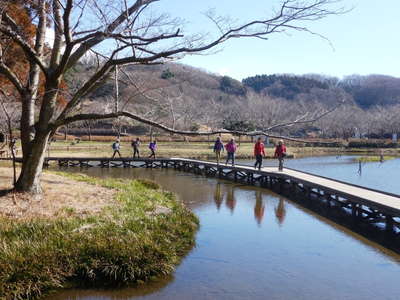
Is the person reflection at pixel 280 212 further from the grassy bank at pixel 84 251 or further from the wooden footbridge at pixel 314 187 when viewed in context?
the grassy bank at pixel 84 251

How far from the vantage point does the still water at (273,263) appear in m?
7.22

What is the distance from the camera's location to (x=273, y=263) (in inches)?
346

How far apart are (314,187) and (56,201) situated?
9017 mm

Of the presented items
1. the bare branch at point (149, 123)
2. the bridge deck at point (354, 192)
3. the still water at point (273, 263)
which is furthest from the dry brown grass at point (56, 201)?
the bridge deck at point (354, 192)

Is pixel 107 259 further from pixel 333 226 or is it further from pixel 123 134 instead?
pixel 123 134

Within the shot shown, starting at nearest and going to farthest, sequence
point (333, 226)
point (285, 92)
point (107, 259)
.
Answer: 1. point (107, 259)
2. point (333, 226)
3. point (285, 92)

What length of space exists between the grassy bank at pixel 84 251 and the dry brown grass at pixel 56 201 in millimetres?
643

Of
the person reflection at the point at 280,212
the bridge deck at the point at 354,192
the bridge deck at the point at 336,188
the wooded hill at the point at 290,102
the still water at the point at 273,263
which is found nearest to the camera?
the still water at the point at 273,263

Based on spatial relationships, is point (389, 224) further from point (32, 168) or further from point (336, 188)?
point (32, 168)

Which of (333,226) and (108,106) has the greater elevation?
(108,106)

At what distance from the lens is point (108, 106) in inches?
489

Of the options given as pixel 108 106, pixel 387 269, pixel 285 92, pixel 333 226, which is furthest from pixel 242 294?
pixel 285 92

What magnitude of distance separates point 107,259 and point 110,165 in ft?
86.6

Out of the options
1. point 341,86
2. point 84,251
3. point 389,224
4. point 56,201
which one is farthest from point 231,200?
point 341,86
